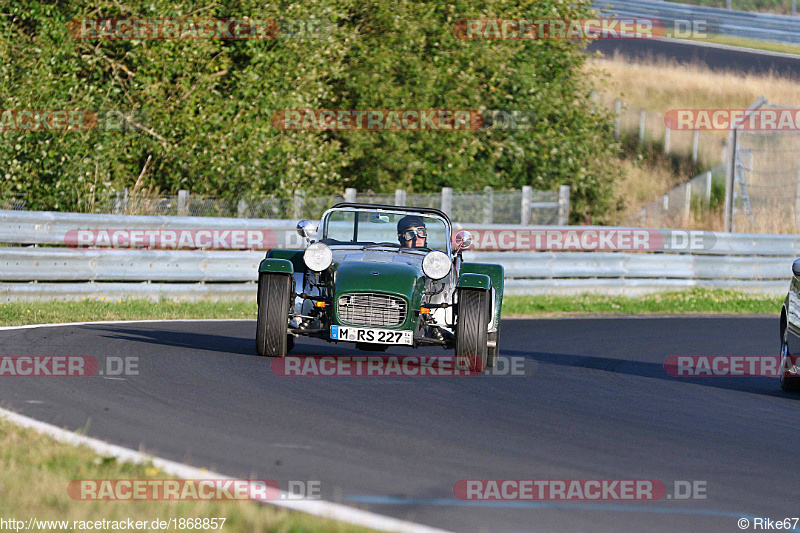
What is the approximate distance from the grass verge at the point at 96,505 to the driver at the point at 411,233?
613 cm

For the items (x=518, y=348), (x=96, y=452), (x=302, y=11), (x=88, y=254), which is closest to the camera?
(x=96, y=452)

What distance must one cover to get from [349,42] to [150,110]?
201 inches

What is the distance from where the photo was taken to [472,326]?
34.3ft

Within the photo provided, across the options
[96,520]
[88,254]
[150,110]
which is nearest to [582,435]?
[96,520]

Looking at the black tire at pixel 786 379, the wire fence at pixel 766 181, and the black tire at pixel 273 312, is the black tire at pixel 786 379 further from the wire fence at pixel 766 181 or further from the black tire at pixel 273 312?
the wire fence at pixel 766 181

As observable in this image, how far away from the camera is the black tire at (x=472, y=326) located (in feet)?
34.3

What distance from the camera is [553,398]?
9273 mm

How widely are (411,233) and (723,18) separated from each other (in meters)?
36.0

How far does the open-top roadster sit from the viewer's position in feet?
34.2

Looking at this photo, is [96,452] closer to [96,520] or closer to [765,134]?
[96,520]

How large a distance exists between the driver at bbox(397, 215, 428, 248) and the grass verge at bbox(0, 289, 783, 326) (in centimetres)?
413

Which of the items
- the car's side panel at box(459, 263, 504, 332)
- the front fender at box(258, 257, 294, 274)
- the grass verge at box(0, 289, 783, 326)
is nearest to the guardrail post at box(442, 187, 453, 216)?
the grass verge at box(0, 289, 783, 326)

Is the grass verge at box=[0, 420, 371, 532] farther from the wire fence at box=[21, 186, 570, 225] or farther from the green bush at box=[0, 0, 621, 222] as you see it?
the green bush at box=[0, 0, 621, 222]

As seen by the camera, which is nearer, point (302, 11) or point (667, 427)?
point (667, 427)
